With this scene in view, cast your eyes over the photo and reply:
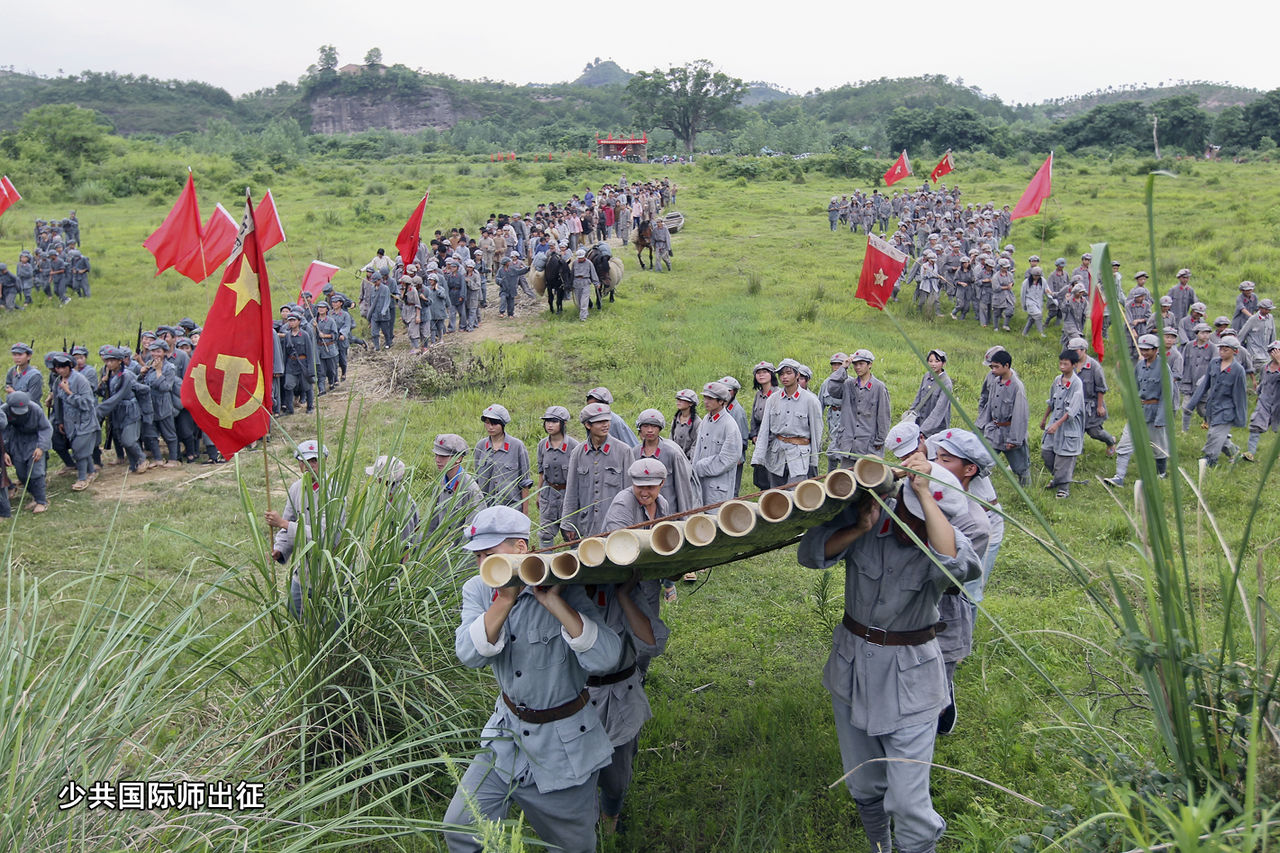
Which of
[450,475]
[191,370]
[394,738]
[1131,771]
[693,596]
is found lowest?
[693,596]

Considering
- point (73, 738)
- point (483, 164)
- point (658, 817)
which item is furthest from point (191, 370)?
point (483, 164)

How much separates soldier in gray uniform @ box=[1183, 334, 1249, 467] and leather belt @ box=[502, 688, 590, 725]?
9128 millimetres

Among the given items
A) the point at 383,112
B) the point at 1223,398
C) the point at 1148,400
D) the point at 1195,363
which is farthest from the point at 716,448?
the point at 383,112

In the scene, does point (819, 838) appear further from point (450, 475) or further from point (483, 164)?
point (483, 164)

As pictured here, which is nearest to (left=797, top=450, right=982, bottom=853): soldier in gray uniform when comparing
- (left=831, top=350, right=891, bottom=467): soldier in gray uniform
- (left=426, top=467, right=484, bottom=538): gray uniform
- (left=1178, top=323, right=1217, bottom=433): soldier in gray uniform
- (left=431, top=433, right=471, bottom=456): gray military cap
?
(left=426, top=467, right=484, bottom=538): gray uniform

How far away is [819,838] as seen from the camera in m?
4.44

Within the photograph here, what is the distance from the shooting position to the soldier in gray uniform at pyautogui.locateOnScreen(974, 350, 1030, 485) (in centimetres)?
916

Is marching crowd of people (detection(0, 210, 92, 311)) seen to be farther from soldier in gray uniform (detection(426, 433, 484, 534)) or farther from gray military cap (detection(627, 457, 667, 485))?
gray military cap (detection(627, 457, 667, 485))

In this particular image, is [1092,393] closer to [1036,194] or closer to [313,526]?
[1036,194]

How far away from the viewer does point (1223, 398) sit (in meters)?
10.0

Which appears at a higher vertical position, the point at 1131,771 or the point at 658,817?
the point at 1131,771

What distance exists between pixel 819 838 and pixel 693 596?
2.98m

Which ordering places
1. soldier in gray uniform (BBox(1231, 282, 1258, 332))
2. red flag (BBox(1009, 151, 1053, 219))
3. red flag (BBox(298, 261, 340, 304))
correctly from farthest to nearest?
red flag (BBox(1009, 151, 1053, 219))
soldier in gray uniform (BBox(1231, 282, 1258, 332))
red flag (BBox(298, 261, 340, 304))

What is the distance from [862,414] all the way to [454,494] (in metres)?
5.16
